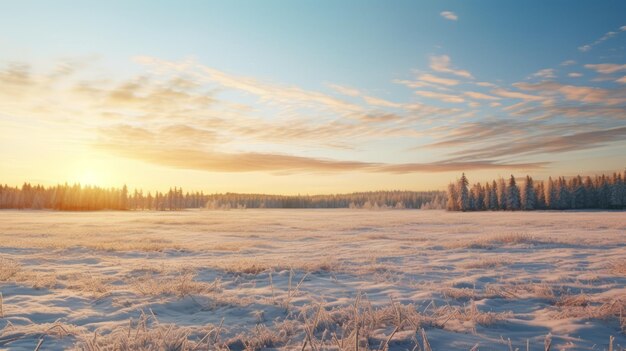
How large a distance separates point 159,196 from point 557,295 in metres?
167

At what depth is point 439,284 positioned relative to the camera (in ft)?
33.7

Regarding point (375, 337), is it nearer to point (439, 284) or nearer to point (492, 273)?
point (439, 284)

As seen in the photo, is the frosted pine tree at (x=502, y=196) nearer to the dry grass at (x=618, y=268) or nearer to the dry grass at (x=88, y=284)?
the dry grass at (x=618, y=268)

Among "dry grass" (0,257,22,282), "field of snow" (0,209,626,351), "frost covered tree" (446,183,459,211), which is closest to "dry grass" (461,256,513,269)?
"field of snow" (0,209,626,351)

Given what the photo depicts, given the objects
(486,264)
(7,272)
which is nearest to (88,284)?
(7,272)

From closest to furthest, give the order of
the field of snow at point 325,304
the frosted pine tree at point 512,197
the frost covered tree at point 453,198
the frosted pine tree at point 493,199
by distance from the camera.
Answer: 1. the field of snow at point 325,304
2. the frosted pine tree at point 512,197
3. the frosted pine tree at point 493,199
4. the frost covered tree at point 453,198

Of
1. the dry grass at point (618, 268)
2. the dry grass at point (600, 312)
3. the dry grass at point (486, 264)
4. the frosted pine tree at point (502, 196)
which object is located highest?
the frosted pine tree at point (502, 196)

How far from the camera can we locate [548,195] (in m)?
95.6

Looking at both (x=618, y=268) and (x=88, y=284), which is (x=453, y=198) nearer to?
(x=618, y=268)

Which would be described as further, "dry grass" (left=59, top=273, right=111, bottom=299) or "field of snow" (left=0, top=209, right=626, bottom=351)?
"dry grass" (left=59, top=273, right=111, bottom=299)

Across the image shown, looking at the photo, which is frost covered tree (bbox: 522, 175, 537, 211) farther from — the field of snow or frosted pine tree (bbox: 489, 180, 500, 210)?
the field of snow

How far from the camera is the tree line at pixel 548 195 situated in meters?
94.8

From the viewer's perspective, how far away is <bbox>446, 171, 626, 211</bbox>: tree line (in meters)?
94.8

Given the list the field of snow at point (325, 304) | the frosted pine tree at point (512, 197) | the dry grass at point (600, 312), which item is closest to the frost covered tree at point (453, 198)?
the frosted pine tree at point (512, 197)
